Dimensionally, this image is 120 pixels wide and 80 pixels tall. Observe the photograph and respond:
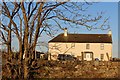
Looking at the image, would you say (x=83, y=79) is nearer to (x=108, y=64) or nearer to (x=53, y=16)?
(x=108, y=64)

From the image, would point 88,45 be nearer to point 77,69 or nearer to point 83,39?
point 83,39

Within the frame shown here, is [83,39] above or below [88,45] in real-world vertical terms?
above

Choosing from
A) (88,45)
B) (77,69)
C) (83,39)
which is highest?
(83,39)

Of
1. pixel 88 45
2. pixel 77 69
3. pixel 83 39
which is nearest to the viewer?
pixel 77 69

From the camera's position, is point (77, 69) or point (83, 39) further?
point (83, 39)

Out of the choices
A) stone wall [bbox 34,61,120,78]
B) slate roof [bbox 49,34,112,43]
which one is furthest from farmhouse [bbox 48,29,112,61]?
stone wall [bbox 34,61,120,78]

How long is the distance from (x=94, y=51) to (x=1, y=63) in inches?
1453

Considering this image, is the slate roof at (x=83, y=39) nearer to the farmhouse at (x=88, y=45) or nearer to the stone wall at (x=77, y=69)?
the farmhouse at (x=88, y=45)

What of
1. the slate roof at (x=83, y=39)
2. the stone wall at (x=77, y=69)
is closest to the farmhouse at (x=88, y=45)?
the slate roof at (x=83, y=39)

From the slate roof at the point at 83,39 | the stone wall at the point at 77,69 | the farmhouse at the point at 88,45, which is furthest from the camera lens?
the slate roof at the point at 83,39

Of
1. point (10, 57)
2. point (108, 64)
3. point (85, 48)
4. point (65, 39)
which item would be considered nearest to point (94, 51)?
point (85, 48)

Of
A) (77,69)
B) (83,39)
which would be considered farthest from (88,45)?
(77,69)

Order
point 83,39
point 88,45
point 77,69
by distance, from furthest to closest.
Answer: point 83,39 < point 88,45 < point 77,69

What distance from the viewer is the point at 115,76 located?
19.7 meters
